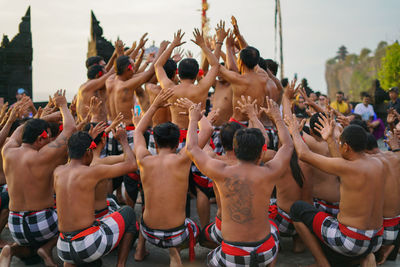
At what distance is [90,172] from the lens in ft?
10.5

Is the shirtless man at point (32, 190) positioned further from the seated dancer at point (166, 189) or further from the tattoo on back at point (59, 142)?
the seated dancer at point (166, 189)

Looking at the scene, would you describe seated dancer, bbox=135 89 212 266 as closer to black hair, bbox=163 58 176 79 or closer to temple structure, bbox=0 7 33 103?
black hair, bbox=163 58 176 79

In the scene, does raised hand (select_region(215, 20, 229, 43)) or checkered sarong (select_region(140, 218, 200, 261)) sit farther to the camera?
raised hand (select_region(215, 20, 229, 43))

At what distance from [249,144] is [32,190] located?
2336 millimetres

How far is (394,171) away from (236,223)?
74.9 inches

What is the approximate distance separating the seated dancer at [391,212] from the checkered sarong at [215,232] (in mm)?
1679

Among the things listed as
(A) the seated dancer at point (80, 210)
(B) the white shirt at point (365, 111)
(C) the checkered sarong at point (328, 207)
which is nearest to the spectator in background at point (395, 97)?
(B) the white shirt at point (365, 111)

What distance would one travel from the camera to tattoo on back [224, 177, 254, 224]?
2.82 metres

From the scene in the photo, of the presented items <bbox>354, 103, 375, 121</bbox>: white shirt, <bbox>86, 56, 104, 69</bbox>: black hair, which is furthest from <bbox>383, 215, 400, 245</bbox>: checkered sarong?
<bbox>354, 103, 375, 121</bbox>: white shirt

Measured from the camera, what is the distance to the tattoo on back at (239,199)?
2.82m

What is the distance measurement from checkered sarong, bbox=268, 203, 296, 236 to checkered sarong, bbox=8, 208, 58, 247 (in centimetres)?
245

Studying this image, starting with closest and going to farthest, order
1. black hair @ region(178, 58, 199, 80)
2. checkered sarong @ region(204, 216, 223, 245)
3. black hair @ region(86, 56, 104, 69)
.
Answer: checkered sarong @ region(204, 216, 223, 245)
black hair @ region(178, 58, 199, 80)
black hair @ region(86, 56, 104, 69)

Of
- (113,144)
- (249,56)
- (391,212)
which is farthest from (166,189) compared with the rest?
(249,56)

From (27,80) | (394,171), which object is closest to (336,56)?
(27,80)
